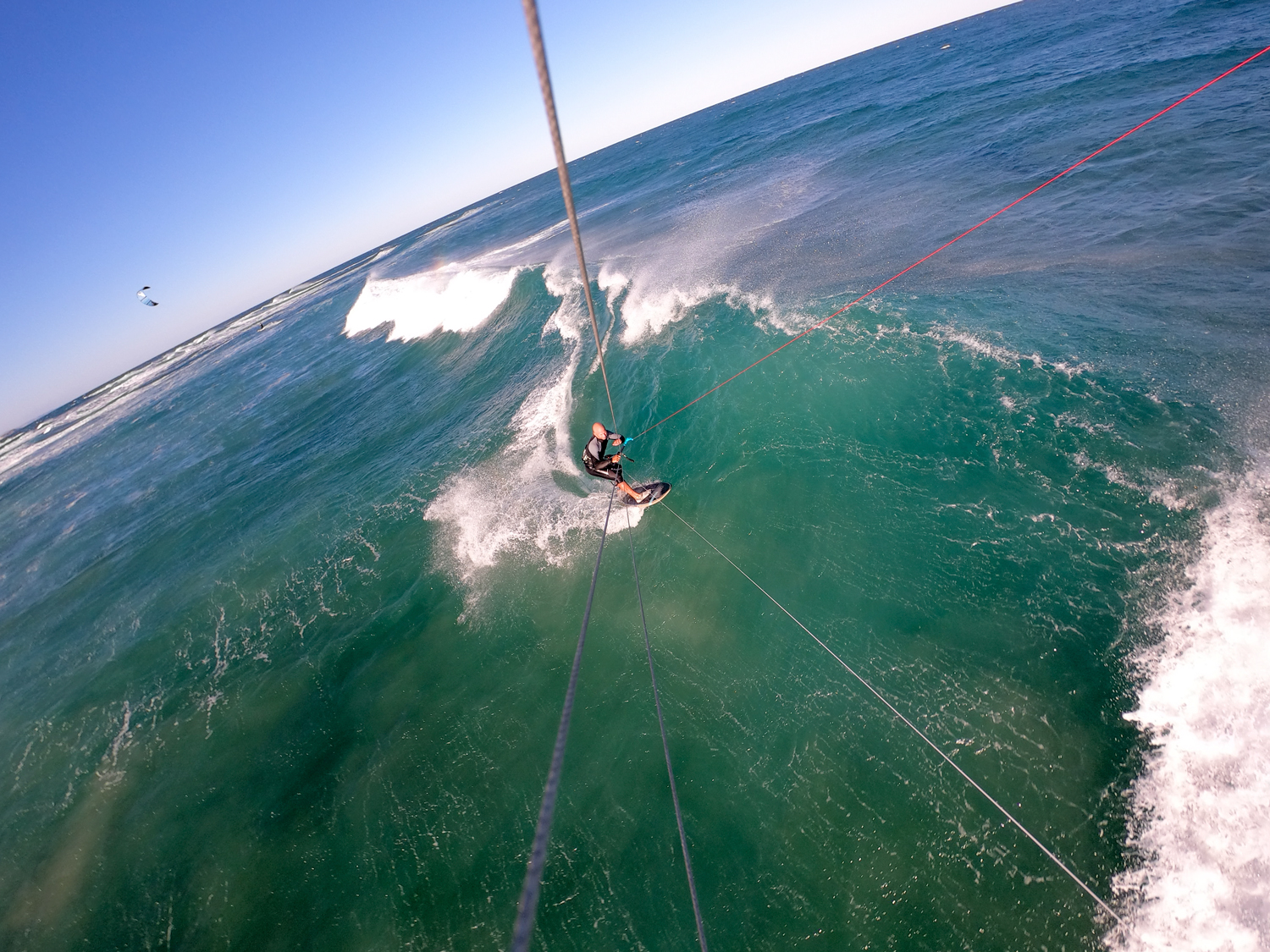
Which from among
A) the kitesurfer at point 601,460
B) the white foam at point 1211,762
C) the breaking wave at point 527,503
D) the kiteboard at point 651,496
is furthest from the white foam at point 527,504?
the white foam at point 1211,762

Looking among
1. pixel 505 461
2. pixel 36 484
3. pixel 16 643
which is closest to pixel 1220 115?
pixel 505 461

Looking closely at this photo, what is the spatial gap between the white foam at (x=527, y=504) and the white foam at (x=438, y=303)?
1290 cm

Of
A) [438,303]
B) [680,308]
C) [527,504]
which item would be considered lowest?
[527,504]

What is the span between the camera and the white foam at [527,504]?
10.3 meters

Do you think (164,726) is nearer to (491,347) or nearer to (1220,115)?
(491,347)

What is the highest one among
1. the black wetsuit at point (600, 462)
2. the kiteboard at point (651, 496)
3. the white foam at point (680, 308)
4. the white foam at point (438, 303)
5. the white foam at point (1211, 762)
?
the white foam at point (438, 303)

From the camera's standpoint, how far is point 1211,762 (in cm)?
488

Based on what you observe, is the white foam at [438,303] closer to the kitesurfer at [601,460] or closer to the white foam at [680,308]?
the white foam at [680,308]

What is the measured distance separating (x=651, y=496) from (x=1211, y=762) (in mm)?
7668

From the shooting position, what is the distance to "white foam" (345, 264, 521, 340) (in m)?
25.7

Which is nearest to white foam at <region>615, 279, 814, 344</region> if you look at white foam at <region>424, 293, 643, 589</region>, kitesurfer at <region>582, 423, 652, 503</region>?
white foam at <region>424, 293, 643, 589</region>

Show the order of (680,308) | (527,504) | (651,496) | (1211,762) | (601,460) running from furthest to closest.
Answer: (680,308) → (527,504) → (651,496) → (601,460) → (1211,762)

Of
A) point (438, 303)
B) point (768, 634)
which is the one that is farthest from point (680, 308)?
point (438, 303)

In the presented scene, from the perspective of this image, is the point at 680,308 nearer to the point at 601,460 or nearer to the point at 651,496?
the point at 651,496
